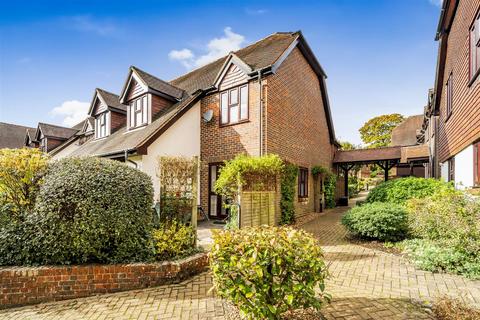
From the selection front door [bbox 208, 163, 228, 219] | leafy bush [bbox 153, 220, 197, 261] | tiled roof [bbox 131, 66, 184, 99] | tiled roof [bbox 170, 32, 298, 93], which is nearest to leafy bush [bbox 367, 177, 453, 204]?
front door [bbox 208, 163, 228, 219]

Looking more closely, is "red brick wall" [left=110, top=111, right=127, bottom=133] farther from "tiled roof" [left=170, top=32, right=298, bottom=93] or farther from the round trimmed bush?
the round trimmed bush

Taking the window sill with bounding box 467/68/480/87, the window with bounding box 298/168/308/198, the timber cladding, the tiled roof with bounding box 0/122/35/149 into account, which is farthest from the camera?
the tiled roof with bounding box 0/122/35/149

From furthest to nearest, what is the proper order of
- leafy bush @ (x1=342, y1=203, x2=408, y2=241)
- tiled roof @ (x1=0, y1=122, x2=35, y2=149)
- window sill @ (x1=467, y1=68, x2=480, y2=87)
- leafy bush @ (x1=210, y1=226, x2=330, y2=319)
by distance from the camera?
tiled roof @ (x1=0, y1=122, x2=35, y2=149), leafy bush @ (x1=342, y1=203, x2=408, y2=241), window sill @ (x1=467, y1=68, x2=480, y2=87), leafy bush @ (x1=210, y1=226, x2=330, y2=319)

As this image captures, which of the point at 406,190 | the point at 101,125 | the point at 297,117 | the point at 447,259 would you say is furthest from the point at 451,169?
the point at 101,125

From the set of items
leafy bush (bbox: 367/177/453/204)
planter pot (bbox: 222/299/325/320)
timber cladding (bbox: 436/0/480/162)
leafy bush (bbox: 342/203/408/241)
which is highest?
timber cladding (bbox: 436/0/480/162)

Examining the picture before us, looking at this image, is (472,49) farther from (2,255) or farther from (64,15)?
(64,15)

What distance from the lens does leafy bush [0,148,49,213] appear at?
4926 millimetres

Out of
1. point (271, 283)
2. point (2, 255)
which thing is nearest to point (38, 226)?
point (2, 255)

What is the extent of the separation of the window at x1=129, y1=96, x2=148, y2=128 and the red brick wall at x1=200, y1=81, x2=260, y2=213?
10.7 ft

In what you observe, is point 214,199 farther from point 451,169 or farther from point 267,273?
point 451,169

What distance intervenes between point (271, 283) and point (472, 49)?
29.9 feet

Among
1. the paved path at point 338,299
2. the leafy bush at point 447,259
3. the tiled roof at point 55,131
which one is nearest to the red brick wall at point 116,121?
the tiled roof at point 55,131

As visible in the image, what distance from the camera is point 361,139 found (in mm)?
51844

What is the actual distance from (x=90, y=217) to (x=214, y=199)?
274 inches
